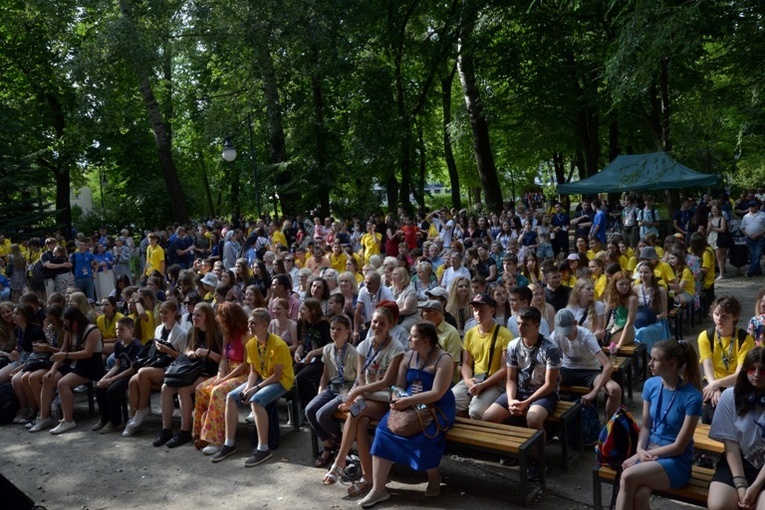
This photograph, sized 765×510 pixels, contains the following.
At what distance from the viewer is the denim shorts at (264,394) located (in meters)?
6.65

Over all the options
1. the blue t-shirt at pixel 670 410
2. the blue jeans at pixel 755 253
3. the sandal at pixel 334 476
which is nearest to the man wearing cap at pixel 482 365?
the sandal at pixel 334 476

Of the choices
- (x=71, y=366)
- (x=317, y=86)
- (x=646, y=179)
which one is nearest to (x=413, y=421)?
(x=71, y=366)

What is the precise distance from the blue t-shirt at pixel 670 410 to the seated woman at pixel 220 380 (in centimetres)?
417

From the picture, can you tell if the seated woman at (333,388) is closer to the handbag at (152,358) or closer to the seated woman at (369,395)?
the seated woman at (369,395)

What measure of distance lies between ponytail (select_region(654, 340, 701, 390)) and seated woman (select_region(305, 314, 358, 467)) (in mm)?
2914

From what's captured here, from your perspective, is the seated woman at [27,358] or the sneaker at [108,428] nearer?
the sneaker at [108,428]

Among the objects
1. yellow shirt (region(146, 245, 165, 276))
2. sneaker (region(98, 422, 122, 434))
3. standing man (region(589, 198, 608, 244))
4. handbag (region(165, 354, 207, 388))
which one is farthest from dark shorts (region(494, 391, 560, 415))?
standing man (region(589, 198, 608, 244))

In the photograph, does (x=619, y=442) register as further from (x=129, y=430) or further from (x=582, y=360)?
(x=129, y=430)

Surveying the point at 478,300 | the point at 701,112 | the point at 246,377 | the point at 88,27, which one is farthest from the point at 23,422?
the point at 88,27

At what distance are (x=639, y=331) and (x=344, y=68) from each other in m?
16.3

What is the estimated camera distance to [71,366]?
26.8ft

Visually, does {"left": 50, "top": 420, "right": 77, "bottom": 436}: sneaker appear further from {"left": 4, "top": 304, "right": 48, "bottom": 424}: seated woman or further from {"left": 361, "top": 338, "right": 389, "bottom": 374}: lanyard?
{"left": 361, "top": 338, "right": 389, "bottom": 374}: lanyard

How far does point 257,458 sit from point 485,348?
2.47 meters

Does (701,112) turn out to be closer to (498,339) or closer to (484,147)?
(498,339)
